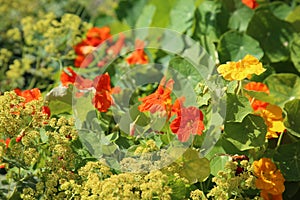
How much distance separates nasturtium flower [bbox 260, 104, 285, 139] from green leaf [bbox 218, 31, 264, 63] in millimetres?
381

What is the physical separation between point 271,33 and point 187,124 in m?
0.79

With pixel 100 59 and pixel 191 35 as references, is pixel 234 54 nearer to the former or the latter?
pixel 191 35

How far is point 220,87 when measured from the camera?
141cm

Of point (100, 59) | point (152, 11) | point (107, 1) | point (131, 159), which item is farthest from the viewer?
point (107, 1)

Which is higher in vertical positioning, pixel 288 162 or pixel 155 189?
pixel 155 189

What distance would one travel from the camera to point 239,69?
139 centimetres

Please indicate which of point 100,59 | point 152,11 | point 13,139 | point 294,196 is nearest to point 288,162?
point 294,196

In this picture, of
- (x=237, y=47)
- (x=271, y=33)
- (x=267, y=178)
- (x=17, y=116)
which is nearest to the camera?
(x=17, y=116)

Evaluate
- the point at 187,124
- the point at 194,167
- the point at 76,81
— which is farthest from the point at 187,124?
the point at 76,81

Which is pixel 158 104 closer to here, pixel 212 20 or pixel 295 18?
pixel 212 20

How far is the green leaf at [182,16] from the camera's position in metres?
2.16

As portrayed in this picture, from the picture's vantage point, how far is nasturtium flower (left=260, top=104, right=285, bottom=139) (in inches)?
58.1

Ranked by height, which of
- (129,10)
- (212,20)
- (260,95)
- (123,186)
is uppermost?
(123,186)

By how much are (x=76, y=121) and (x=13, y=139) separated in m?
0.16
